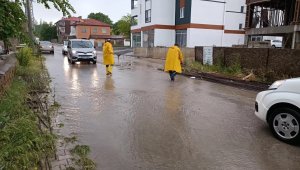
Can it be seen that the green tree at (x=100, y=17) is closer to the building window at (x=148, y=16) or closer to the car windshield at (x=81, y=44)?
the building window at (x=148, y=16)

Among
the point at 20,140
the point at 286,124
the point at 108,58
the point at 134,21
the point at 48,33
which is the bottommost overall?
the point at 286,124

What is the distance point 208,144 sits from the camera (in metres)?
5.16

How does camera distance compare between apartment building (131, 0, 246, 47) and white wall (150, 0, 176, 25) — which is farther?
white wall (150, 0, 176, 25)

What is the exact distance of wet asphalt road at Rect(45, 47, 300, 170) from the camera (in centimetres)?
445

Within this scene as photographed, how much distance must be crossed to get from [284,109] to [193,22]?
3135 centimetres

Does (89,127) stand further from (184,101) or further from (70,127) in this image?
(184,101)

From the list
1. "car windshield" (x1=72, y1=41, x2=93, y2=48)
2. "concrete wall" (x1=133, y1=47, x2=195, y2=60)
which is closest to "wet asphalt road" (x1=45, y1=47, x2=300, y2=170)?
"car windshield" (x1=72, y1=41, x2=93, y2=48)

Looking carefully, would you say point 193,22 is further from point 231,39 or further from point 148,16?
point 148,16

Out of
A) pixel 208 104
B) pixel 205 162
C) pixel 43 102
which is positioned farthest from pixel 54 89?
pixel 205 162

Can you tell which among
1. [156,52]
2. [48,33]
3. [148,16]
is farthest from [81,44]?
[48,33]

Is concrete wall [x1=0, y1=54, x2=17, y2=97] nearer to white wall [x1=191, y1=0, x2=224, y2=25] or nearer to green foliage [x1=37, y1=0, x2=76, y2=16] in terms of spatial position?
green foliage [x1=37, y1=0, x2=76, y2=16]

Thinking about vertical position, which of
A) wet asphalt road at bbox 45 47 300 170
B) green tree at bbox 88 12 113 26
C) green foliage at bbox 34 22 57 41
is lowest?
wet asphalt road at bbox 45 47 300 170

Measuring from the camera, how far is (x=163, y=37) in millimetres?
39250

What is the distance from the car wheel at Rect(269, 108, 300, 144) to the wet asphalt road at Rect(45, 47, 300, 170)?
0.17 meters
